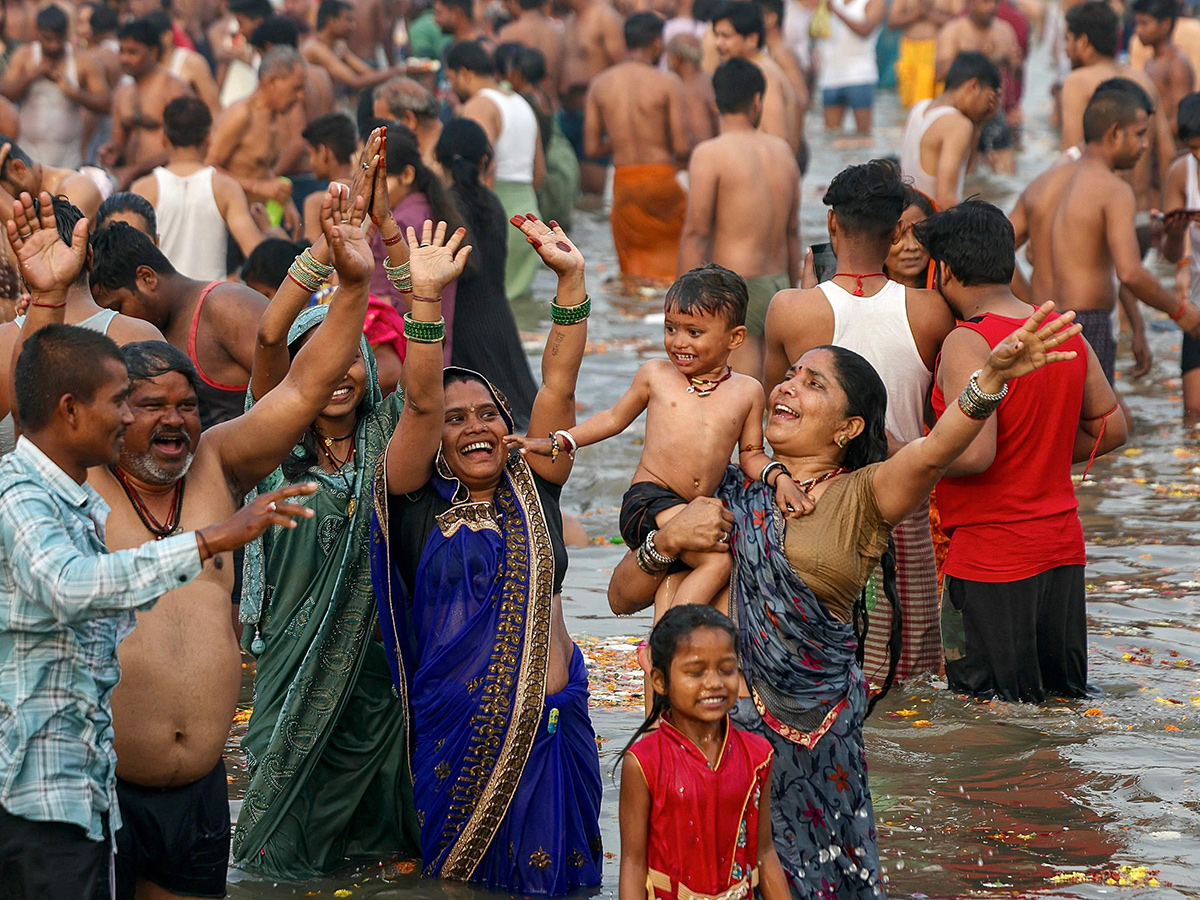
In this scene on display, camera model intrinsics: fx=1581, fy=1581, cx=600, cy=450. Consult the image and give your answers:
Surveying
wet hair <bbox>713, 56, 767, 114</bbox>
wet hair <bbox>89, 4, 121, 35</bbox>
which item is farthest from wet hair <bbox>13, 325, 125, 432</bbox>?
wet hair <bbox>89, 4, 121, 35</bbox>

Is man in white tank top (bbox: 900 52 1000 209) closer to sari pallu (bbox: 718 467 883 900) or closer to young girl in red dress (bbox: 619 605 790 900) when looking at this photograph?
sari pallu (bbox: 718 467 883 900)

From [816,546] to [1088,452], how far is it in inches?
87.8

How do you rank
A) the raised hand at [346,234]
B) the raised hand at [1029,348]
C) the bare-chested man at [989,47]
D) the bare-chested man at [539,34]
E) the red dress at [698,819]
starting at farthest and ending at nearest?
the bare-chested man at [989,47], the bare-chested man at [539,34], the raised hand at [346,234], the raised hand at [1029,348], the red dress at [698,819]

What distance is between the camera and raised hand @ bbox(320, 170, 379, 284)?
13.3 ft

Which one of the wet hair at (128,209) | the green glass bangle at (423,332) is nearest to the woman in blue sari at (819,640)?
the green glass bangle at (423,332)

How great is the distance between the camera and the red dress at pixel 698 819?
360cm

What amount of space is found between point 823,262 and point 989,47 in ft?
41.1

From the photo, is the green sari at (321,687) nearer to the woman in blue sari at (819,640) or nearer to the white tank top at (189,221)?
the woman in blue sari at (819,640)

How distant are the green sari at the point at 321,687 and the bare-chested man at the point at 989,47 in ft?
45.1

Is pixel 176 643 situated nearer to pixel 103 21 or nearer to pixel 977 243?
pixel 977 243

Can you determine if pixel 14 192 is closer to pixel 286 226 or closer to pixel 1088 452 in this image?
pixel 286 226

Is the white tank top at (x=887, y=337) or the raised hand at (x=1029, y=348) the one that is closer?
the raised hand at (x=1029, y=348)

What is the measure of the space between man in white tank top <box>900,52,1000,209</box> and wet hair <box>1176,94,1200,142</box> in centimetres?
105

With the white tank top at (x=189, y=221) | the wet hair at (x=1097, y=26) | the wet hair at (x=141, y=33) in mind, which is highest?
the wet hair at (x=141, y=33)
